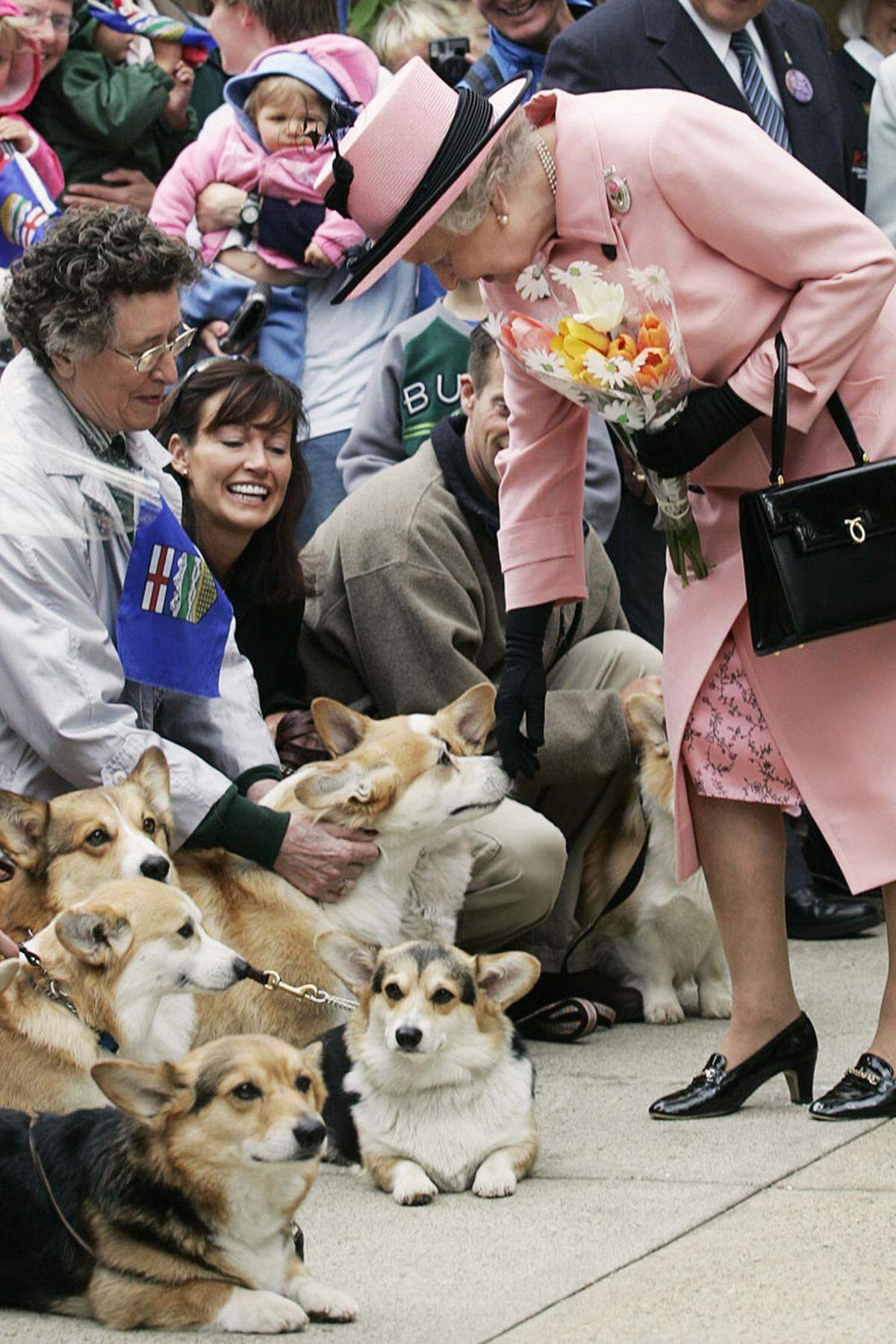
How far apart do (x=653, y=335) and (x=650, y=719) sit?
147 centimetres

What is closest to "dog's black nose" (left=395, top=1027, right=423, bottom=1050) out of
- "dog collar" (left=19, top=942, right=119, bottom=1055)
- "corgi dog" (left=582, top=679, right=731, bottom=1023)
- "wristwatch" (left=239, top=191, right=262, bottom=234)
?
"dog collar" (left=19, top=942, right=119, bottom=1055)

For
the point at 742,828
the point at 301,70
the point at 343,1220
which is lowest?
the point at 343,1220

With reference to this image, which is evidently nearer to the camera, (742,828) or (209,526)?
(742,828)

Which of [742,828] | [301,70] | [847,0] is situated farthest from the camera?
[847,0]

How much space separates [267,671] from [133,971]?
1489 millimetres

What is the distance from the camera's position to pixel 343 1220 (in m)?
2.81

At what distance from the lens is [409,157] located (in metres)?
2.77

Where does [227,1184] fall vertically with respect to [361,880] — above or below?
above

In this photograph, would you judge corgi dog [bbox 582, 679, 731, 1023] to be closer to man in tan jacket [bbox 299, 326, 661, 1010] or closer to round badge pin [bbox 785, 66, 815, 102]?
man in tan jacket [bbox 299, 326, 661, 1010]

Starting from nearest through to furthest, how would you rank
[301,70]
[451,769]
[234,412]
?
1. [451,769]
2. [234,412]
3. [301,70]

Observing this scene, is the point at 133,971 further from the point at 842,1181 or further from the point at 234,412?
the point at 234,412

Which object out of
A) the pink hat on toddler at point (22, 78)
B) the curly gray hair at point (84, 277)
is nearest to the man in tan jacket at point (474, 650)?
the curly gray hair at point (84, 277)

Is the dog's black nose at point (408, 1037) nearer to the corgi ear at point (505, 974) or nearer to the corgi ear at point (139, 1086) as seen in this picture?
the corgi ear at point (505, 974)

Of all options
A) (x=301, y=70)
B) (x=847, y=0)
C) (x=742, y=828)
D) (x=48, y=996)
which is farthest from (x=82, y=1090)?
(x=847, y=0)
